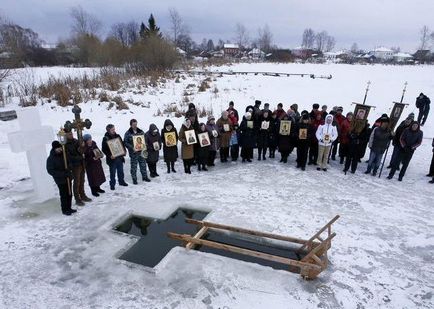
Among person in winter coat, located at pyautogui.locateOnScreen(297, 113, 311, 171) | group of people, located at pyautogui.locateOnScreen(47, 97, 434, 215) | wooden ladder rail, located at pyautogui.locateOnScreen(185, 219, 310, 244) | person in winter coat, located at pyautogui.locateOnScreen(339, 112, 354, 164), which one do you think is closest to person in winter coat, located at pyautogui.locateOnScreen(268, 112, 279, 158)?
group of people, located at pyautogui.locateOnScreen(47, 97, 434, 215)

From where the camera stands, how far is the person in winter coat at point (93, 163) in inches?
309

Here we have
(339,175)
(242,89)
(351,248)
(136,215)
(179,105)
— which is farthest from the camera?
(242,89)

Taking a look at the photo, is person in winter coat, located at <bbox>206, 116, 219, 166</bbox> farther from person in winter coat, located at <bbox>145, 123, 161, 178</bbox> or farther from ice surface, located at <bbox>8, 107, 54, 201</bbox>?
ice surface, located at <bbox>8, 107, 54, 201</bbox>

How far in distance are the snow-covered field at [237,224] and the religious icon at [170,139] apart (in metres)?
0.99

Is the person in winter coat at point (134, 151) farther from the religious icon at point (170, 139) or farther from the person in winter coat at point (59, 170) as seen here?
the person in winter coat at point (59, 170)

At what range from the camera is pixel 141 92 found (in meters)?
19.5

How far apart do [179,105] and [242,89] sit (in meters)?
7.77

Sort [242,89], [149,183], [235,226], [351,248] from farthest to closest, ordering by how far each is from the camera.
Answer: [242,89] < [149,183] < [235,226] < [351,248]

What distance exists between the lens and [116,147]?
844 cm

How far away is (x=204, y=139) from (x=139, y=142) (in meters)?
Answer: 2.06

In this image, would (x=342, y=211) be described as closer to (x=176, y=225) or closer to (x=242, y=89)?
(x=176, y=225)

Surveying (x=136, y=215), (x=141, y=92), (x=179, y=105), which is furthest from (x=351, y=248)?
(x=141, y=92)

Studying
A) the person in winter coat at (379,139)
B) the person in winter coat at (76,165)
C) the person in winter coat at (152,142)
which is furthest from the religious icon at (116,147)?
the person in winter coat at (379,139)

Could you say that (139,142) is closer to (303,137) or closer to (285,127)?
(285,127)
